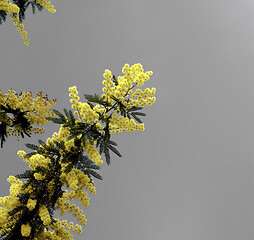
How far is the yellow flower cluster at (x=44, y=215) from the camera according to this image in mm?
6939

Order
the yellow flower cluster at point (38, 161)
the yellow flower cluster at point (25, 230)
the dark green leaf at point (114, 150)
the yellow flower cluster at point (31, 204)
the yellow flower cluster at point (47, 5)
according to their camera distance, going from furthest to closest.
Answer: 1. the yellow flower cluster at point (47, 5)
2. the dark green leaf at point (114, 150)
3. the yellow flower cluster at point (38, 161)
4. the yellow flower cluster at point (31, 204)
5. the yellow flower cluster at point (25, 230)

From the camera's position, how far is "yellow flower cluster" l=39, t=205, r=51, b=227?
6939 millimetres

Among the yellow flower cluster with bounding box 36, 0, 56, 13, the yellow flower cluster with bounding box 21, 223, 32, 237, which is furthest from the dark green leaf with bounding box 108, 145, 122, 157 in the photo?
the yellow flower cluster with bounding box 36, 0, 56, 13

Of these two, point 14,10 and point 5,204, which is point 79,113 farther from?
point 14,10

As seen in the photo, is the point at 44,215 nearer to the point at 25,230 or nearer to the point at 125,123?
the point at 25,230

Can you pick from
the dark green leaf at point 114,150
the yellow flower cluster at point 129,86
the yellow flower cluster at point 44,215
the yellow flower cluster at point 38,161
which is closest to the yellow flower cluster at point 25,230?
the yellow flower cluster at point 44,215

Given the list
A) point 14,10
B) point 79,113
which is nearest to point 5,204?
point 79,113

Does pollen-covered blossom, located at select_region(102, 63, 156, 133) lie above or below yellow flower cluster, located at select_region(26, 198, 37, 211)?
above

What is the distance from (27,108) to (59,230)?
4254 millimetres

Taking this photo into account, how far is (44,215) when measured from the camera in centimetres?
702

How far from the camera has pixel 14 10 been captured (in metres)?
8.57

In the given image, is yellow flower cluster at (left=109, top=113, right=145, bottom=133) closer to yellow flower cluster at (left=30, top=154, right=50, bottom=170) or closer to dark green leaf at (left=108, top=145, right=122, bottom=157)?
dark green leaf at (left=108, top=145, right=122, bottom=157)

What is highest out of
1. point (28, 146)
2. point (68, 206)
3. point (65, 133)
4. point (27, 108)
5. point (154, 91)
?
point (154, 91)

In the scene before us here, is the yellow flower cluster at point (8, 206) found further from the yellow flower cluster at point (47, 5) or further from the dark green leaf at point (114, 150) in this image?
the yellow flower cluster at point (47, 5)
